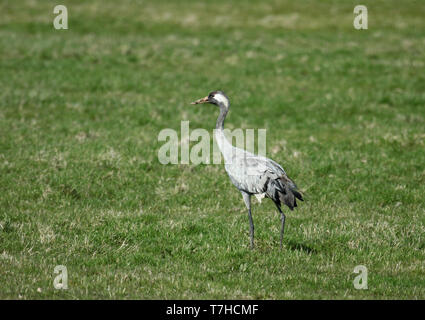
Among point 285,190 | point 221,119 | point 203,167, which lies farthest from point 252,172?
point 203,167

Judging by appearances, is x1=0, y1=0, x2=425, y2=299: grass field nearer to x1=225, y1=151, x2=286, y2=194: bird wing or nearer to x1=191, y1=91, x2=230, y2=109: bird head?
x1=225, y1=151, x2=286, y2=194: bird wing

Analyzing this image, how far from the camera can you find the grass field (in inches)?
347

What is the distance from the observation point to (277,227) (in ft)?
35.7

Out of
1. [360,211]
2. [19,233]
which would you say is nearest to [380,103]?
[360,211]

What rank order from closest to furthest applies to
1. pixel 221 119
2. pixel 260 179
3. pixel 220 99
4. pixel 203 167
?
pixel 260 179, pixel 221 119, pixel 220 99, pixel 203 167

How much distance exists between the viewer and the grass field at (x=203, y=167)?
8.80 m

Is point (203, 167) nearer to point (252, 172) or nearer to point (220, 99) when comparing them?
point (220, 99)

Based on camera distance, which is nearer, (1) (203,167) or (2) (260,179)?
(2) (260,179)

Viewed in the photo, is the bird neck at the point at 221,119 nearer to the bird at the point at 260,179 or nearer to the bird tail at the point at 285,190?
the bird at the point at 260,179

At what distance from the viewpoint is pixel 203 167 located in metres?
14.4

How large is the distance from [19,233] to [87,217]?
1432 mm

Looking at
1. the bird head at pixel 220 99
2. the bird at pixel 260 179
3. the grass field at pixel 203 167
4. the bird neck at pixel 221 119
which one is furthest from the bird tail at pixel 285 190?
the bird head at pixel 220 99
